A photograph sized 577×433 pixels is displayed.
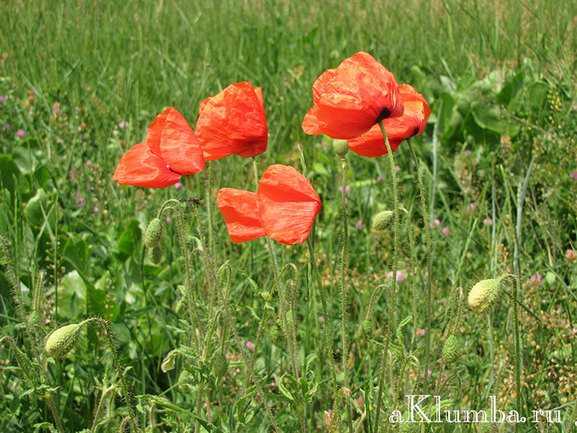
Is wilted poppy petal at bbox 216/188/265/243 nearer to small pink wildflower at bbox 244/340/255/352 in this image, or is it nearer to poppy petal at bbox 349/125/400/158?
poppy petal at bbox 349/125/400/158

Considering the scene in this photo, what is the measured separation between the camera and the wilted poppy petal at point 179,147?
1.31 m

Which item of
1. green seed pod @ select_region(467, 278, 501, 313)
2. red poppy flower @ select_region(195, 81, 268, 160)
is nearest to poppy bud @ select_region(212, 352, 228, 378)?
red poppy flower @ select_region(195, 81, 268, 160)

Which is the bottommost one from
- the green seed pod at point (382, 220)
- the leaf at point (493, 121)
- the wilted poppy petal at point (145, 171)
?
the leaf at point (493, 121)

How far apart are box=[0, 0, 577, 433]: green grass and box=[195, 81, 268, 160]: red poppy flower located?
0.09 m

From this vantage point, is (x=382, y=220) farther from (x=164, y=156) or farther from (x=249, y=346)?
(x=249, y=346)

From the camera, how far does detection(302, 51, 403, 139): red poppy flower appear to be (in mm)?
1152

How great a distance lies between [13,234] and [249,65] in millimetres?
2066

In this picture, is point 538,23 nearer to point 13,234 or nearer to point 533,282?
point 533,282

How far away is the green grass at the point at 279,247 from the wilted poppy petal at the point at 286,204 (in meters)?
0.08

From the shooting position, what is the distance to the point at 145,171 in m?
1.37

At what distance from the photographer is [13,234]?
80.4 inches

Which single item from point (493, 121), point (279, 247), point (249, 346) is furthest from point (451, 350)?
point (493, 121)

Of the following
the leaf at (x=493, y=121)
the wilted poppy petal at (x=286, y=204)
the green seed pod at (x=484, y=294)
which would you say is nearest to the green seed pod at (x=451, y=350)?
the green seed pod at (x=484, y=294)

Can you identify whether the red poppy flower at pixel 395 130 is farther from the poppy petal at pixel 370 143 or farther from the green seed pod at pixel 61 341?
the green seed pod at pixel 61 341
